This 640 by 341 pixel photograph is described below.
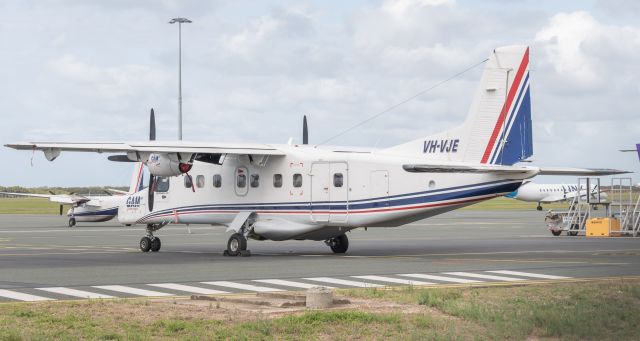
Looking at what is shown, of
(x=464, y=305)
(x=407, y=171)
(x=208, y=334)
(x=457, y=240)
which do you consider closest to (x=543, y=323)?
(x=464, y=305)

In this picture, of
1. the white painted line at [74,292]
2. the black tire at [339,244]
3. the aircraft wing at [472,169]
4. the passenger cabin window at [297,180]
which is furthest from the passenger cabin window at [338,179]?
the white painted line at [74,292]

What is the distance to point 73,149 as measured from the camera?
29.7 meters

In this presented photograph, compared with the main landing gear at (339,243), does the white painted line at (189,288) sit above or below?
below

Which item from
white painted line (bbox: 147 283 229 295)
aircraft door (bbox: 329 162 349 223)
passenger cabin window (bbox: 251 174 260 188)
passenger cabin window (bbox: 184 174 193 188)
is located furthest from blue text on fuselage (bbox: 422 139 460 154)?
white painted line (bbox: 147 283 229 295)

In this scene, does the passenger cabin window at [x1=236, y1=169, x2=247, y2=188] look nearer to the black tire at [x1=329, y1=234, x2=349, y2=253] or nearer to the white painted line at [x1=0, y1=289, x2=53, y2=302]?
the black tire at [x1=329, y1=234, x2=349, y2=253]

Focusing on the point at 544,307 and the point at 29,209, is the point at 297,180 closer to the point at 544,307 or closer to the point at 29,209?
the point at 544,307

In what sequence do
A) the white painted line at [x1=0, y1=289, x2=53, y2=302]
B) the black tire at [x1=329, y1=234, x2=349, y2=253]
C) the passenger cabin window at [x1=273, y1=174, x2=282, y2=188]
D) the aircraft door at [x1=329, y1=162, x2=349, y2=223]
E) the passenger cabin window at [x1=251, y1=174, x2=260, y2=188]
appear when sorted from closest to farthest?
the white painted line at [x1=0, y1=289, x2=53, y2=302] → the aircraft door at [x1=329, y1=162, x2=349, y2=223] → the passenger cabin window at [x1=273, y1=174, x2=282, y2=188] → the passenger cabin window at [x1=251, y1=174, x2=260, y2=188] → the black tire at [x1=329, y1=234, x2=349, y2=253]

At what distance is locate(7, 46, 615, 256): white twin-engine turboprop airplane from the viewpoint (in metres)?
28.2

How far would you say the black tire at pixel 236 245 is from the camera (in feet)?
100.0

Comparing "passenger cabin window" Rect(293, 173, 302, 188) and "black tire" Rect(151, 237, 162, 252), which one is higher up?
"passenger cabin window" Rect(293, 173, 302, 188)

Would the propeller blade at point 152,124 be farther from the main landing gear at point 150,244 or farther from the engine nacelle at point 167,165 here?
the engine nacelle at point 167,165

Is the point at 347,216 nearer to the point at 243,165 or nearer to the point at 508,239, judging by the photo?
the point at 243,165

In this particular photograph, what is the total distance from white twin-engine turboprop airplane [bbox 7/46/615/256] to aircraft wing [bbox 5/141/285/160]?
32 millimetres

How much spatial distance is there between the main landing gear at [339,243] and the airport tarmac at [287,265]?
374mm
